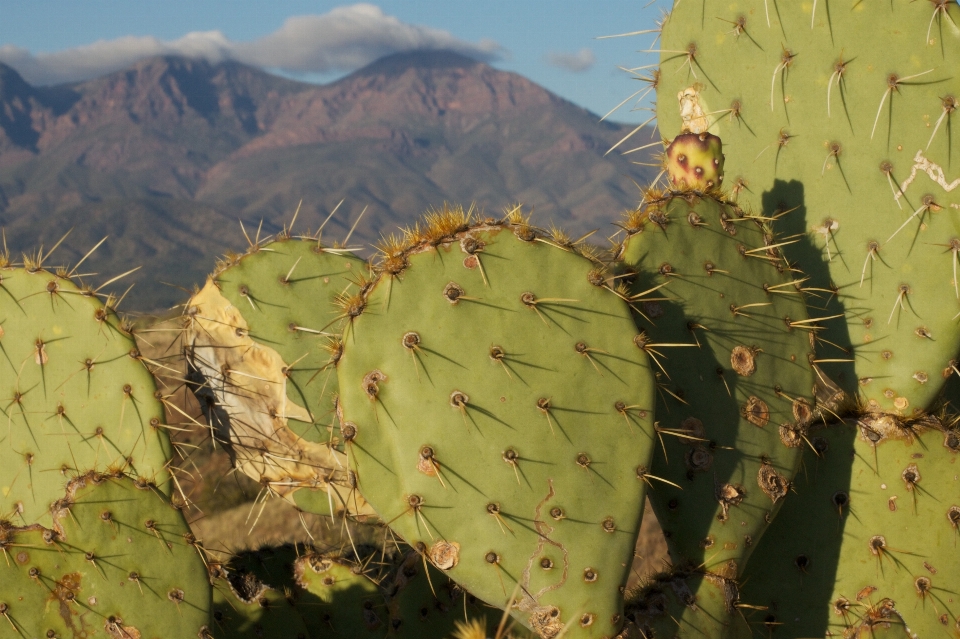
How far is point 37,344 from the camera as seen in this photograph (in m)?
2.69

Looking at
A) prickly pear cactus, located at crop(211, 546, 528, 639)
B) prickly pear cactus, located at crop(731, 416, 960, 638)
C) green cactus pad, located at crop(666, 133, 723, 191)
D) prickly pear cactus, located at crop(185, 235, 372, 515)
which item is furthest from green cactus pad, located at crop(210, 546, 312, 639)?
green cactus pad, located at crop(666, 133, 723, 191)

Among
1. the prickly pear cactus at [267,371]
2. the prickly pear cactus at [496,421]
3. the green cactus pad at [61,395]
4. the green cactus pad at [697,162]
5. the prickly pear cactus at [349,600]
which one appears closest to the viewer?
the prickly pear cactus at [496,421]

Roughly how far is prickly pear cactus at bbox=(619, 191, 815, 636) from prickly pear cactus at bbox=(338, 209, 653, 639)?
9.5 inches

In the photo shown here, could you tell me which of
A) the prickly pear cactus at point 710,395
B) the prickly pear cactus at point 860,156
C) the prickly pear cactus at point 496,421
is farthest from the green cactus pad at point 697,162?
the prickly pear cactus at point 496,421

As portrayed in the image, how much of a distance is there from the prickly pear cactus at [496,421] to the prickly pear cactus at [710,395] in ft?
0.79

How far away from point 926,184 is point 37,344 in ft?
8.73

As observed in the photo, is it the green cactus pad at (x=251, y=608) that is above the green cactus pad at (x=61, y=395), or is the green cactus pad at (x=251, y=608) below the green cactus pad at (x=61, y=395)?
below

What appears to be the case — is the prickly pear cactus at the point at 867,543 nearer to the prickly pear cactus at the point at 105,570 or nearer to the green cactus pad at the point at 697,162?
the green cactus pad at the point at 697,162

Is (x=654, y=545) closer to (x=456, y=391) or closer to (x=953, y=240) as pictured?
(x=953, y=240)

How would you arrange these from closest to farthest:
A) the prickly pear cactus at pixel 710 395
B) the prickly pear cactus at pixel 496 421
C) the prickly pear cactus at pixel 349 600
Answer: the prickly pear cactus at pixel 496 421 < the prickly pear cactus at pixel 710 395 < the prickly pear cactus at pixel 349 600

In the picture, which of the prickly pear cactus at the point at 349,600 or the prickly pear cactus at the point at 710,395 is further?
the prickly pear cactus at the point at 349,600

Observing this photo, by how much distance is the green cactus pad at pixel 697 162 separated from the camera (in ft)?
7.87

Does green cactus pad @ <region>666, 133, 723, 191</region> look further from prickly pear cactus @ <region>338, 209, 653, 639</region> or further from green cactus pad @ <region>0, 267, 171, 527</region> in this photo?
green cactus pad @ <region>0, 267, 171, 527</region>

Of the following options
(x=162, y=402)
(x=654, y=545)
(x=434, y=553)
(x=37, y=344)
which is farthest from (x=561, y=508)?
(x=654, y=545)
